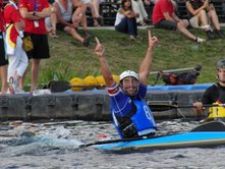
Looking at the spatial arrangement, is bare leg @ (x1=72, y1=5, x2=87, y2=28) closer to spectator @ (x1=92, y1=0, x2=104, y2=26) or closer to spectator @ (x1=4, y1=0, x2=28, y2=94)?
spectator @ (x1=92, y1=0, x2=104, y2=26)

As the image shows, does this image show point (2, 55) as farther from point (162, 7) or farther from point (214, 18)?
point (214, 18)

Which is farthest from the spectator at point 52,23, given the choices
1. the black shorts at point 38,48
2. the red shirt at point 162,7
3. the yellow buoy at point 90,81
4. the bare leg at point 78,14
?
the black shorts at point 38,48

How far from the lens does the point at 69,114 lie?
19.4 meters

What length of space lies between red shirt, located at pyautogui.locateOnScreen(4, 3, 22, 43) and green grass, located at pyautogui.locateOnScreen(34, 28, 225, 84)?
2.98 m

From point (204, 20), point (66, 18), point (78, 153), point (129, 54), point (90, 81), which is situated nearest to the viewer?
point (78, 153)

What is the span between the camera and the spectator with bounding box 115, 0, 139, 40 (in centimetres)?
2508

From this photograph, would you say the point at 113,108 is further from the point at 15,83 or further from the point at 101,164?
the point at 15,83

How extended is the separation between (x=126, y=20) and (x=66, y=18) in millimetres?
1789

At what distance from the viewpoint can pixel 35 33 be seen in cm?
1908

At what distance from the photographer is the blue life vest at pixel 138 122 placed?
1470 centimetres

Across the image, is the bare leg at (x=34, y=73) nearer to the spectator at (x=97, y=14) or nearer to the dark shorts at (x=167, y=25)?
the spectator at (x=97, y=14)

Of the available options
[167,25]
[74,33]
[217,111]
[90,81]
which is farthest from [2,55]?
[167,25]

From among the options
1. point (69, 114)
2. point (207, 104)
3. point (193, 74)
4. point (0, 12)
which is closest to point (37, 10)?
point (0, 12)

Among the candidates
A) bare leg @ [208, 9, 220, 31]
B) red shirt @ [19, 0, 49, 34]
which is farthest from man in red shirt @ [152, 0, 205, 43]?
red shirt @ [19, 0, 49, 34]
